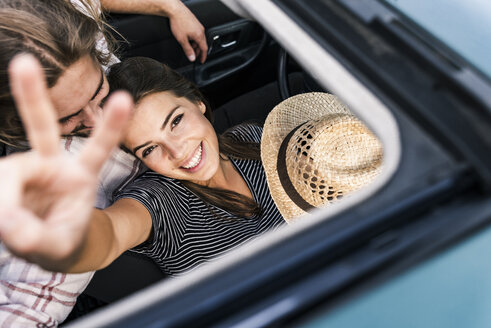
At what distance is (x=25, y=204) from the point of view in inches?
23.3

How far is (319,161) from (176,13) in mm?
944

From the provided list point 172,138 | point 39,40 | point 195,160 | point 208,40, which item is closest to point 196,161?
point 195,160

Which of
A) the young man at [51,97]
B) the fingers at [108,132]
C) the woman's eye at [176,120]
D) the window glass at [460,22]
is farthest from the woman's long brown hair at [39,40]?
the window glass at [460,22]

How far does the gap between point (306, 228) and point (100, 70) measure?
882mm

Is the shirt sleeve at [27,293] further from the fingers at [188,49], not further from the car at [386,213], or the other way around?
the fingers at [188,49]

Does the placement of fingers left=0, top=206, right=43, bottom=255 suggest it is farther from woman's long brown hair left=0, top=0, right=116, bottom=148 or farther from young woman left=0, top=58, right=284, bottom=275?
woman's long brown hair left=0, top=0, right=116, bottom=148

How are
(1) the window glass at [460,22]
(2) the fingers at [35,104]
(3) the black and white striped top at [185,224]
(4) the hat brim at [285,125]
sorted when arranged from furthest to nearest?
(3) the black and white striped top at [185,224] → (4) the hat brim at [285,125] → (1) the window glass at [460,22] → (2) the fingers at [35,104]

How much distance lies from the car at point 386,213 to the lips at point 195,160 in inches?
23.1

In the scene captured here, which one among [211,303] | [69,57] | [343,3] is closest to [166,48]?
[69,57]

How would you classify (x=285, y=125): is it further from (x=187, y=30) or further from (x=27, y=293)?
(x=27, y=293)

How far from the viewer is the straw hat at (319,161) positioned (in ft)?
3.57

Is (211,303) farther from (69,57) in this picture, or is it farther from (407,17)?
(69,57)

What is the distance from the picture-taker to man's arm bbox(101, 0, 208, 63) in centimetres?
171

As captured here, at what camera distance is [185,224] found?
54.9 inches
